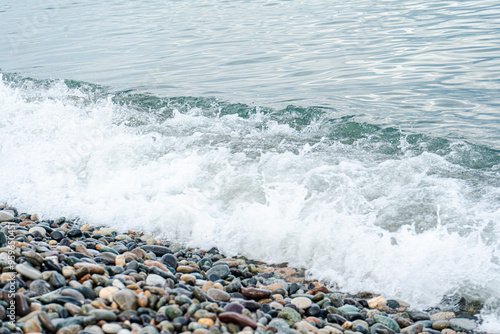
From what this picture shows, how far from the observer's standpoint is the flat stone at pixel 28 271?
3.14 metres

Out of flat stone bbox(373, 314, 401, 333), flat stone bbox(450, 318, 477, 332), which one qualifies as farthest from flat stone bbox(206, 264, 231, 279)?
flat stone bbox(450, 318, 477, 332)

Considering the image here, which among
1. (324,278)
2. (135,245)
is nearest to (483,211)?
(324,278)

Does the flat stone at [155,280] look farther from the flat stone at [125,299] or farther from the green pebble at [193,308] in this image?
the green pebble at [193,308]

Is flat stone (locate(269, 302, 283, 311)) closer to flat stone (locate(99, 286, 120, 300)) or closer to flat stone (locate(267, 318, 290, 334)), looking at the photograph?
flat stone (locate(267, 318, 290, 334))

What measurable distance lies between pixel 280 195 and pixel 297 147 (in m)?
1.57

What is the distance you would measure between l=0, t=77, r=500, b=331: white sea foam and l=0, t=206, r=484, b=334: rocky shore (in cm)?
33

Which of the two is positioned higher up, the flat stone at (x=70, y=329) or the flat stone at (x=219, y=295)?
the flat stone at (x=70, y=329)

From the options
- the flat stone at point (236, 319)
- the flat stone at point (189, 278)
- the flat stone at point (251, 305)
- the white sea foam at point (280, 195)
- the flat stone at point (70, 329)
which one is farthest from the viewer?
the white sea foam at point (280, 195)

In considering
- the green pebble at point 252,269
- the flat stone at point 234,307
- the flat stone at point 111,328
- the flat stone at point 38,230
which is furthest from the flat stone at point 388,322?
the flat stone at point 38,230

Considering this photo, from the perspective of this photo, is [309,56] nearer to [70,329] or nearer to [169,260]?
[169,260]

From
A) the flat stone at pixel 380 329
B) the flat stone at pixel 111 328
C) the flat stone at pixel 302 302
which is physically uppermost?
the flat stone at pixel 111 328

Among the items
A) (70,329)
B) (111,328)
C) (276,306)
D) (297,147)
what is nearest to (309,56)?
(297,147)

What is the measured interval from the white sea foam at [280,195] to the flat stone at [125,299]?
183 centimetres

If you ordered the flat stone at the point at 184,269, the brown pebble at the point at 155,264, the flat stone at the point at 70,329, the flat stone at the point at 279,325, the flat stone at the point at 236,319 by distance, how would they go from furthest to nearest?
the flat stone at the point at 184,269 → the brown pebble at the point at 155,264 → the flat stone at the point at 279,325 → the flat stone at the point at 236,319 → the flat stone at the point at 70,329
